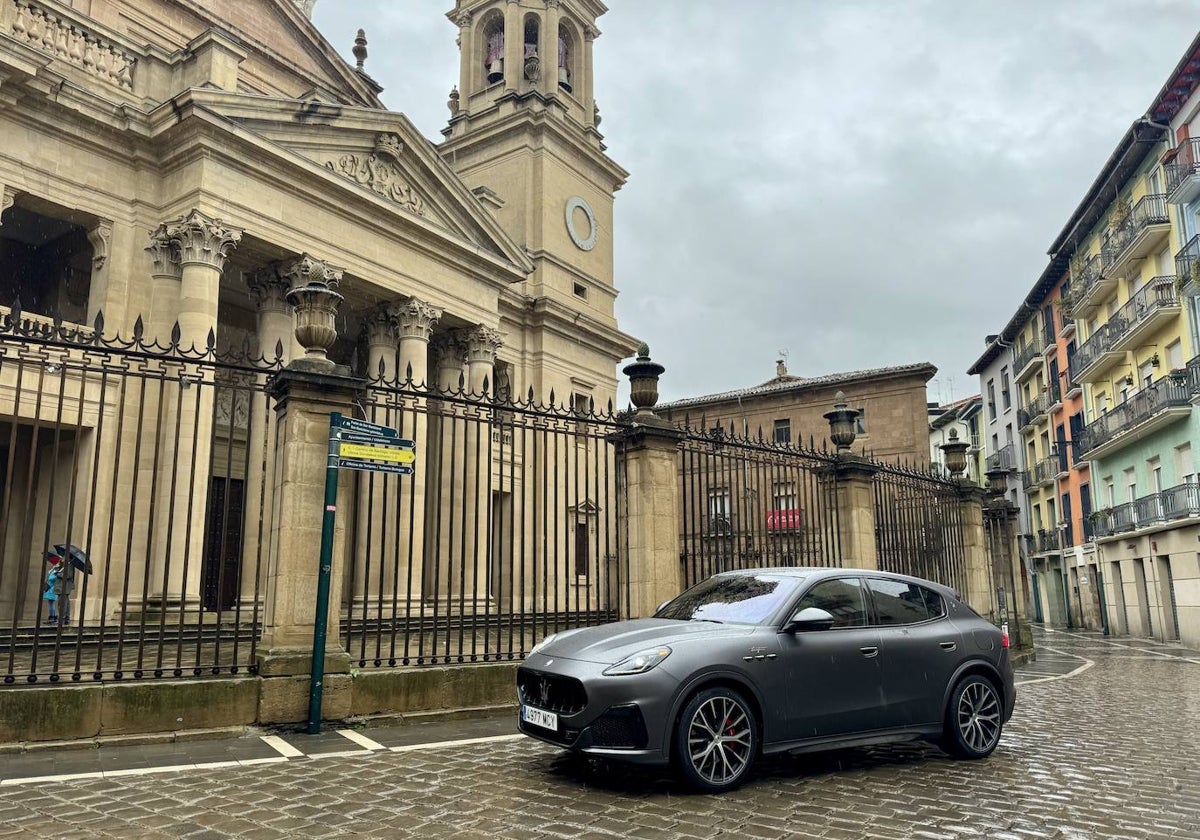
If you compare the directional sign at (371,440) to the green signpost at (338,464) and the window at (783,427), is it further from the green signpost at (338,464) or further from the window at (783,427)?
the window at (783,427)

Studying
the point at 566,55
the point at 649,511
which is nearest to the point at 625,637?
the point at 649,511

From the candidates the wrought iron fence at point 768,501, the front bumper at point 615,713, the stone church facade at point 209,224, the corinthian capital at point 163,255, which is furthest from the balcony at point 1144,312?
the front bumper at point 615,713

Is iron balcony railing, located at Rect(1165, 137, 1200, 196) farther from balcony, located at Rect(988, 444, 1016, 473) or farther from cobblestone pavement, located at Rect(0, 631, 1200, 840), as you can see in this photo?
cobblestone pavement, located at Rect(0, 631, 1200, 840)

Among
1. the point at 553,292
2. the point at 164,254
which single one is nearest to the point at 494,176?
the point at 553,292

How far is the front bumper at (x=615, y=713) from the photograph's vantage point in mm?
5277

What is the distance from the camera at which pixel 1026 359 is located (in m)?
43.0

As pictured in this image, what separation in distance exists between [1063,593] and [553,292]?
2851cm

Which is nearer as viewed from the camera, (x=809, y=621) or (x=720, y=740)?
(x=720, y=740)

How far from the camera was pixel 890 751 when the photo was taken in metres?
7.05

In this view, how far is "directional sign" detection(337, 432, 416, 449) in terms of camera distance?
7668 millimetres

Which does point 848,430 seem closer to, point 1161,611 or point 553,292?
point 553,292

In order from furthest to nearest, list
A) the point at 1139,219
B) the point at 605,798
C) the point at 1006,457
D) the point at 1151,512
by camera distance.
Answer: the point at 1006,457, the point at 1151,512, the point at 1139,219, the point at 605,798

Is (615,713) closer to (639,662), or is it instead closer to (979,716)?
(639,662)

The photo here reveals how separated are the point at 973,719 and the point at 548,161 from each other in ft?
87.3
